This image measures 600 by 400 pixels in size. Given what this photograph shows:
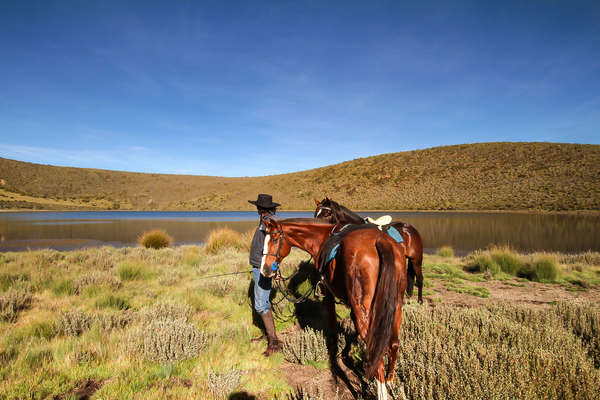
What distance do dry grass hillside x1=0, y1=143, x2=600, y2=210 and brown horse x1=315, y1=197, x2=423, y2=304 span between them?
37.5 meters

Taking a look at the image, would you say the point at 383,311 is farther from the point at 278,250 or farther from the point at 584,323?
the point at 584,323

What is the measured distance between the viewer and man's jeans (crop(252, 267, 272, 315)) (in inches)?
156

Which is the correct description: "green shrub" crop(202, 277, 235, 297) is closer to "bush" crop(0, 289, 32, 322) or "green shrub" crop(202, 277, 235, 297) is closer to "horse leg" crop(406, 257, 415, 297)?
"bush" crop(0, 289, 32, 322)

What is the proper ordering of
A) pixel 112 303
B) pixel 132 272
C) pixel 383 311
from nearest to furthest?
pixel 383 311 → pixel 112 303 → pixel 132 272

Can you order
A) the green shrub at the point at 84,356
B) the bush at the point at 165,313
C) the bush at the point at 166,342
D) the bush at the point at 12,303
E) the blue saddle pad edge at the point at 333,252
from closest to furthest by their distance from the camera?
the blue saddle pad edge at the point at 333,252, the green shrub at the point at 84,356, the bush at the point at 166,342, the bush at the point at 165,313, the bush at the point at 12,303

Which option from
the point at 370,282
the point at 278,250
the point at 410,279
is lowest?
the point at 410,279

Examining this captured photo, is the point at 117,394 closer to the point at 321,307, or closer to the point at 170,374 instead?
the point at 170,374

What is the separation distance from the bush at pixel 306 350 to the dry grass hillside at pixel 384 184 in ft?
135

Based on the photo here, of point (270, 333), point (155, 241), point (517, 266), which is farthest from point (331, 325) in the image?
point (155, 241)

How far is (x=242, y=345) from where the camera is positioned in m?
4.25

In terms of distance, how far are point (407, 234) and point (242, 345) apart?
437 centimetres

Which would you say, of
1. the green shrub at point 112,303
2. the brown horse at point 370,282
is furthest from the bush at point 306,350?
the green shrub at point 112,303

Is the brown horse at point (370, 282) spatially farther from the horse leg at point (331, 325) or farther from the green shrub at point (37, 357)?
the green shrub at point (37, 357)

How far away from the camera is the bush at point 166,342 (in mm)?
3705
